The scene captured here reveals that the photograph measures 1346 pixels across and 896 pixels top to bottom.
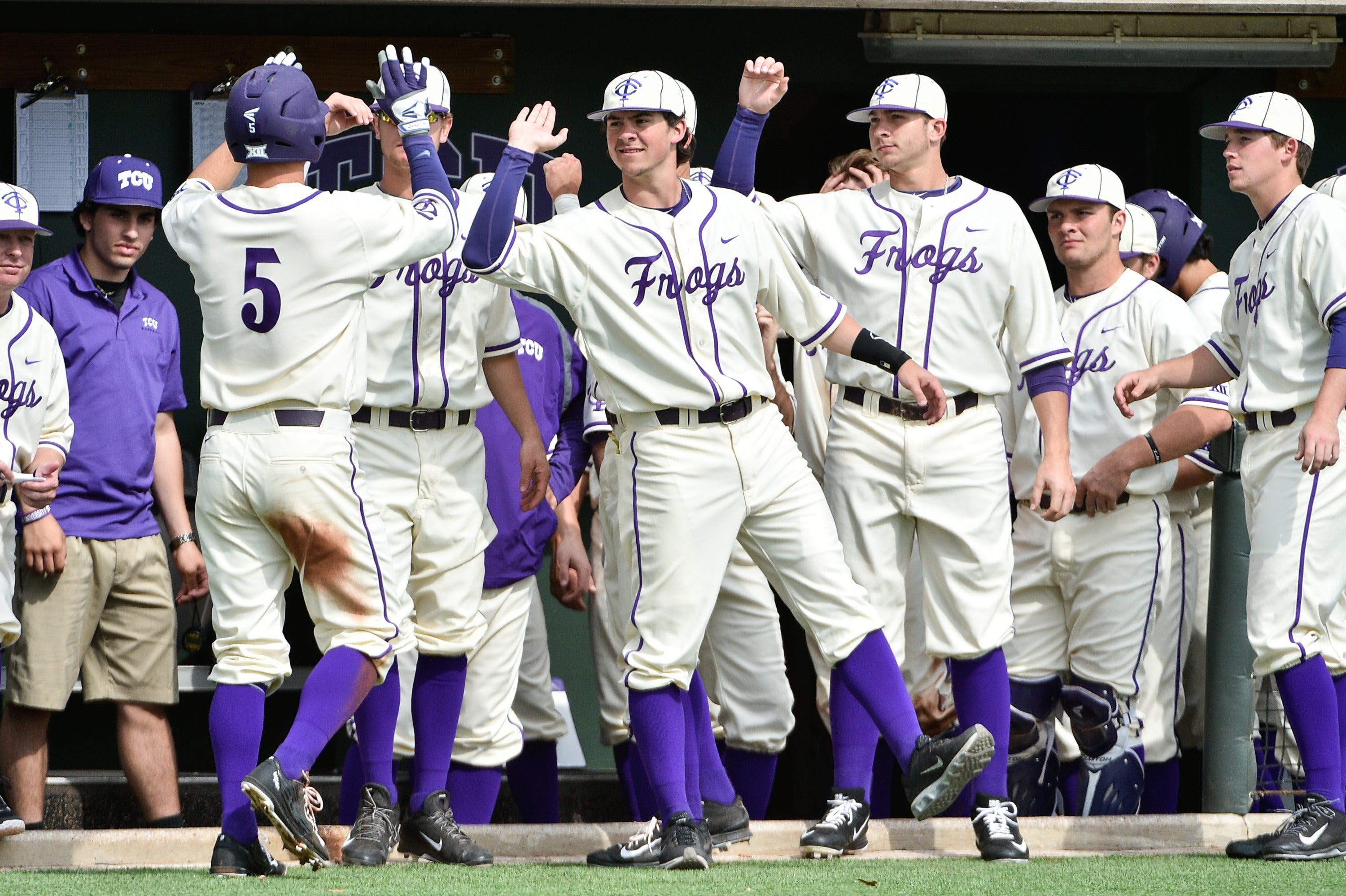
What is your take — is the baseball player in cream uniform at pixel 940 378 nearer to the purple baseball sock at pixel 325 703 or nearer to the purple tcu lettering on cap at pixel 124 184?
the purple baseball sock at pixel 325 703

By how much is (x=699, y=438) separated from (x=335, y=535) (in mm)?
883

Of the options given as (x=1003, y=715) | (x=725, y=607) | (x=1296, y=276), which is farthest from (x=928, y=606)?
(x=1296, y=276)

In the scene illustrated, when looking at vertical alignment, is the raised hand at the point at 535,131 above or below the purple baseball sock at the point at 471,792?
above

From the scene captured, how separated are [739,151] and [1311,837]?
2210 mm

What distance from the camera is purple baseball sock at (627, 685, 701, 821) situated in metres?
3.99

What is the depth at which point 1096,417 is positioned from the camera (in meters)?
5.19

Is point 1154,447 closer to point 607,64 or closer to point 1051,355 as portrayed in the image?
point 1051,355

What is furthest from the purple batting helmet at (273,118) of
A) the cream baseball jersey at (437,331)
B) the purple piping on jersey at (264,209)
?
the cream baseball jersey at (437,331)

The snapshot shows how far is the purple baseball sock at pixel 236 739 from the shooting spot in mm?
3820

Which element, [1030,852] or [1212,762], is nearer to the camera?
[1030,852]

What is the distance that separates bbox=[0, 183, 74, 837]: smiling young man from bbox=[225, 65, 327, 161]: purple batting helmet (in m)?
0.96

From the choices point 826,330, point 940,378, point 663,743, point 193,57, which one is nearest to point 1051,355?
point 940,378

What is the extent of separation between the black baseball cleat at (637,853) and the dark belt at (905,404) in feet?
3.92

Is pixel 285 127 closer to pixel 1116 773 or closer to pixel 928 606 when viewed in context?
pixel 928 606
